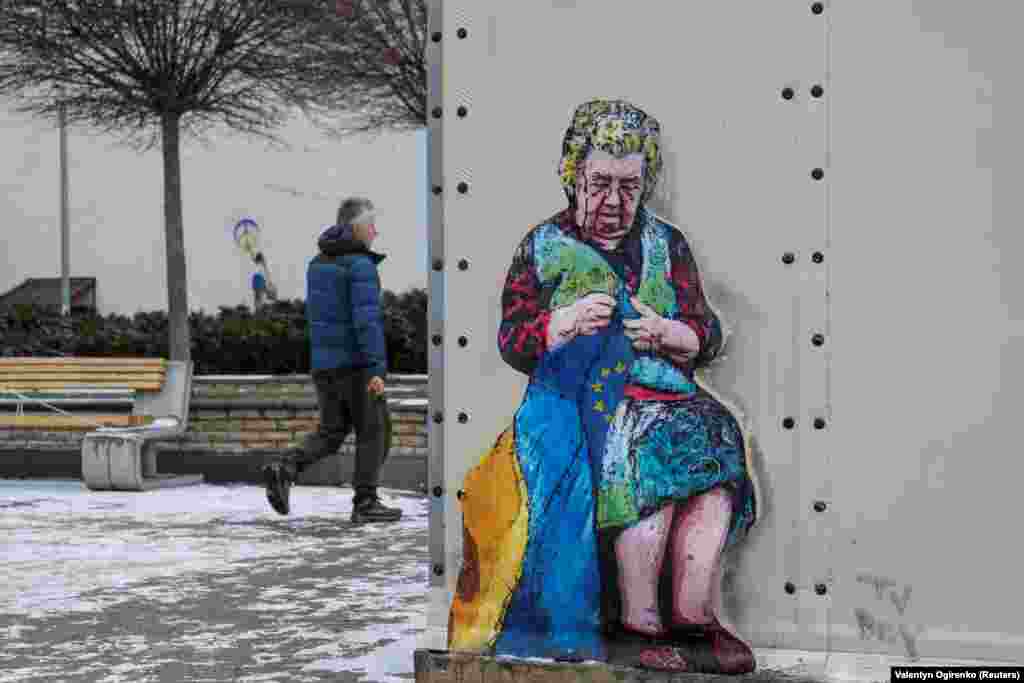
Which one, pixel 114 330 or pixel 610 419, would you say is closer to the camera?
pixel 610 419

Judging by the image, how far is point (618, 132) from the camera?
418cm

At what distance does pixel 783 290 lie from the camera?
404 cm

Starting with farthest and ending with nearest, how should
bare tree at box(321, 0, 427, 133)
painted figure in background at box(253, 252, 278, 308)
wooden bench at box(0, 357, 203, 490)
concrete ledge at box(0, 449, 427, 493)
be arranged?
1. painted figure in background at box(253, 252, 278, 308)
2. bare tree at box(321, 0, 427, 133)
3. wooden bench at box(0, 357, 203, 490)
4. concrete ledge at box(0, 449, 427, 493)

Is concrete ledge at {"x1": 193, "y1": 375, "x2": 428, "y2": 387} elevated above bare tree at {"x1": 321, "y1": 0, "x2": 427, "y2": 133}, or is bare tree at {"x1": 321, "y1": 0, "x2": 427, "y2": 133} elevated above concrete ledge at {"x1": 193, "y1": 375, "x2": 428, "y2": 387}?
bare tree at {"x1": 321, "y1": 0, "x2": 427, "y2": 133}

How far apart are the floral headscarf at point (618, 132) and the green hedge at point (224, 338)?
10.5m

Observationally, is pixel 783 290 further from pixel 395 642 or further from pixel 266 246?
pixel 266 246

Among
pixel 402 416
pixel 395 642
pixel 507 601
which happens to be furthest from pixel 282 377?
pixel 507 601

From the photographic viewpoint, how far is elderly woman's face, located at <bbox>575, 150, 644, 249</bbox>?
420cm

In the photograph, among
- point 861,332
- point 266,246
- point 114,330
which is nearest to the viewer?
point 861,332

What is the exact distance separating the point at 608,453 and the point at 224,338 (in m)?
11.2

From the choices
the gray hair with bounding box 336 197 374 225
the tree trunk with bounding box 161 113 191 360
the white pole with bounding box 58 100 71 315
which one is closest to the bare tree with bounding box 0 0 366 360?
the tree trunk with bounding box 161 113 191 360

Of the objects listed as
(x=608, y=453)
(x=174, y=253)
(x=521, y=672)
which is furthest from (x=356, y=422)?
(x=174, y=253)

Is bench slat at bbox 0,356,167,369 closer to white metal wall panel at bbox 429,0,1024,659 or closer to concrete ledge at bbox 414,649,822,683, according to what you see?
concrete ledge at bbox 414,649,822,683

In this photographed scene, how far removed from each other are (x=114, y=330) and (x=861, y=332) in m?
12.9
